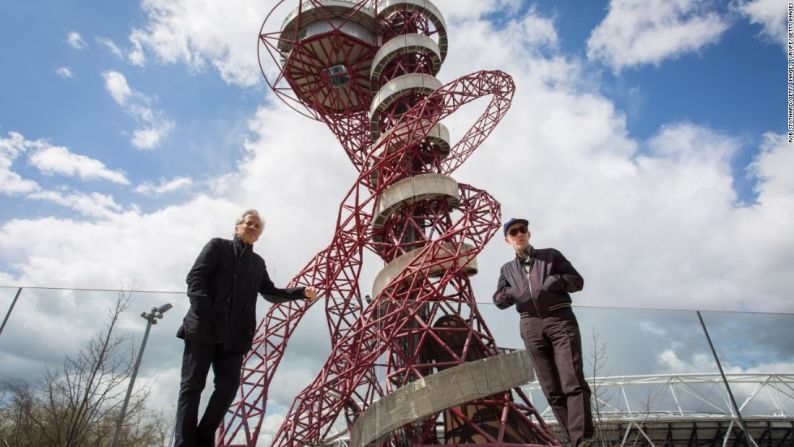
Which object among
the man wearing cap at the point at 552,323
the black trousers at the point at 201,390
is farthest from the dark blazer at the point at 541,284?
the black trousers at the point at 201,390

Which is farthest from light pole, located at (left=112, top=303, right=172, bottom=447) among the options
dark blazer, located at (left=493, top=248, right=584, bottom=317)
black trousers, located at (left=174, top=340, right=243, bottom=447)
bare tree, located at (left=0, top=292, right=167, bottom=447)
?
dark blazer, located at (left=493, top=248, right=584, bottom=317)

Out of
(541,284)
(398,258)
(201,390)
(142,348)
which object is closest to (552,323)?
(541,284)

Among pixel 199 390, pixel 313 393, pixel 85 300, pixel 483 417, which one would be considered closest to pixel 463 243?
pixel 483 417

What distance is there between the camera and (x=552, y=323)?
4.21 metres

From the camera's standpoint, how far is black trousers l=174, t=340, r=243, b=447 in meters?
3.58

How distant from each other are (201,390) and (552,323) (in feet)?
10.3

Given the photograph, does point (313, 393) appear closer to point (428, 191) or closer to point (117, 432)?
point (428, 191)

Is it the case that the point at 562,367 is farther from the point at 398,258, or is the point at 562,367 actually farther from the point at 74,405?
the point at 398,258

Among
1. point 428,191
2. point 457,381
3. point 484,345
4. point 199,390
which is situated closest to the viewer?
point 199,390

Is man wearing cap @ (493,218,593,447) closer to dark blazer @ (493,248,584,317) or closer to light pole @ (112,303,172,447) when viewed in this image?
dark blazer @ (493,248,584,317)

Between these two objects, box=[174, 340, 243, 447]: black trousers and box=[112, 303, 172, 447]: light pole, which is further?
box=[112, 303, 172, 447]: light pole

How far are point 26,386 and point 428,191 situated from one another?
1517 centimetres

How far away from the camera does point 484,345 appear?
17.0 meters

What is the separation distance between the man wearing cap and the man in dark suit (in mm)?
2580
